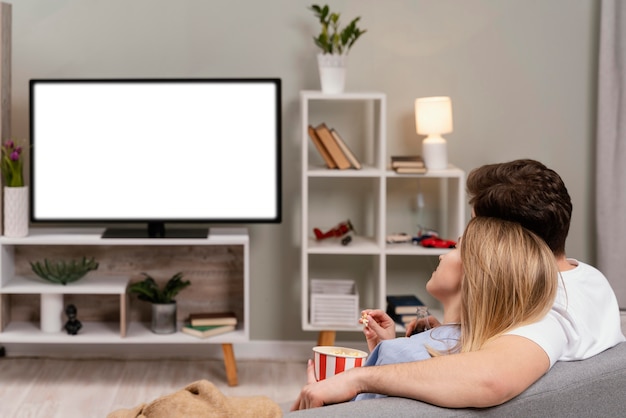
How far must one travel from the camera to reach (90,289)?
152 inches

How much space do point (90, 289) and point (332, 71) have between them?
1.41 meters

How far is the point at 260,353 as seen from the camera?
4.29 metres

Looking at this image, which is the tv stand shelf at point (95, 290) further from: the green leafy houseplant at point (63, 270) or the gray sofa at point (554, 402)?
the gray sofa at point (554, 402)

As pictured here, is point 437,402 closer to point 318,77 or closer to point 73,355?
point 318,77

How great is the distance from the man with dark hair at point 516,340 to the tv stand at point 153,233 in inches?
82.3

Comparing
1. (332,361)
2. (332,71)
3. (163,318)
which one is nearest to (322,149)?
(332,71)

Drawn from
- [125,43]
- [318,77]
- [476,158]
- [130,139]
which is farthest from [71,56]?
[476,158]

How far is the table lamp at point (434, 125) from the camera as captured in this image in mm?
3873

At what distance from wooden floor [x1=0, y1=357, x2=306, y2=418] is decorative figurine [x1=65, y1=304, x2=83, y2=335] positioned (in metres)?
0.23

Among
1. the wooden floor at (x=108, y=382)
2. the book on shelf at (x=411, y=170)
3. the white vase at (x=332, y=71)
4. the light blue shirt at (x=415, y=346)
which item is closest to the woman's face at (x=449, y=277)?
the light blue shirt at (x=415, y=346)

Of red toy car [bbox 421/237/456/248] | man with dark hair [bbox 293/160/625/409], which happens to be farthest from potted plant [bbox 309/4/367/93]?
man with dark hair [bbox 293/160/625/409]

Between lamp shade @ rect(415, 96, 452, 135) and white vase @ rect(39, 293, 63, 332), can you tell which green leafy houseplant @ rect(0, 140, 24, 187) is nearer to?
white vase @ rect(39, 293, 63, 332)

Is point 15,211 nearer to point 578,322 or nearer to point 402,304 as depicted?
point 402,304

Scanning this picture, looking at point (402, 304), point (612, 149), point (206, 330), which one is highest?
point (612, 149)
